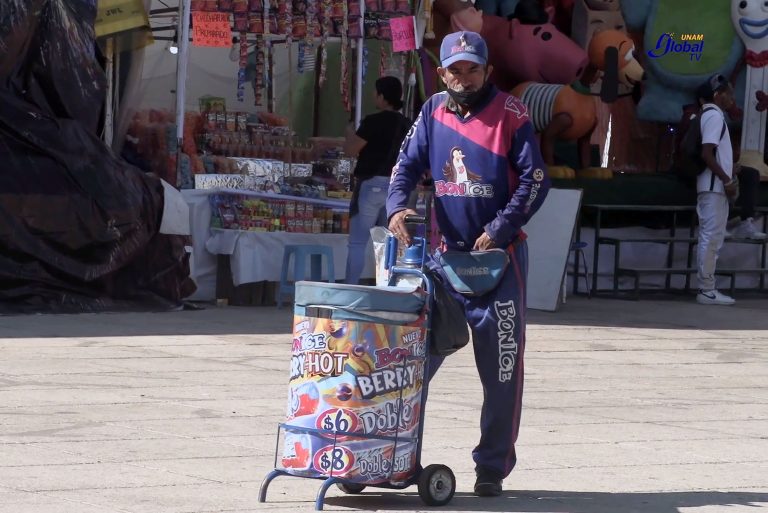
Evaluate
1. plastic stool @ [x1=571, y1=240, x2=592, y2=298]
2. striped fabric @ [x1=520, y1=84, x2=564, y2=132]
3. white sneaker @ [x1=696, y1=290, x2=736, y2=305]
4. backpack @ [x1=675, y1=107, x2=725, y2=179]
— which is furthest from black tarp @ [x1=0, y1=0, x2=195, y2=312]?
white sneaker @ [x1=696, y1=290, x2=736, y2=305]

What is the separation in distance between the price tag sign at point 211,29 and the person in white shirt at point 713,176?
451 centimetres

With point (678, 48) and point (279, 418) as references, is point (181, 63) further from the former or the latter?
point (678, 48)

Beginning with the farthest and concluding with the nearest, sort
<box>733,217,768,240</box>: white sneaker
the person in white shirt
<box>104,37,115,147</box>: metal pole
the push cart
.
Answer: <box>733,217,768,240</box>: white sneaker → the person in white shirt → <box>104,37,115,147</box>: metal pole → the push cart

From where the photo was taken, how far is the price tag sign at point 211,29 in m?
12.2

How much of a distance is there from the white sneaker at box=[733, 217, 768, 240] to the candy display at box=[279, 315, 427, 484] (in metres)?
10.3

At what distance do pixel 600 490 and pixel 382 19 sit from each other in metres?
8.22

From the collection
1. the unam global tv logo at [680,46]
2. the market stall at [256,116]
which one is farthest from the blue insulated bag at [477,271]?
the unam global tv logo at [680,46]

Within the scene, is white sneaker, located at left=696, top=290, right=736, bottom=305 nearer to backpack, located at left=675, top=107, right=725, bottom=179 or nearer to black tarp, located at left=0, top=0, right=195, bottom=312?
backpack, located at left=675, top=107, right=725, bottom=179

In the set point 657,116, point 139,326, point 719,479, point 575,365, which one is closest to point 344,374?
point 719,479

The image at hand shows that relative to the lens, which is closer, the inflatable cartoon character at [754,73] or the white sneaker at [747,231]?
the white sneaker at [747,231]

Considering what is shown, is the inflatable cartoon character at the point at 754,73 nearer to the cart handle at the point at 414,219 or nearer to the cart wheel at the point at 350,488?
the cart handle at the point at 414,219

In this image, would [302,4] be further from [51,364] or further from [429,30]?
[51,364]

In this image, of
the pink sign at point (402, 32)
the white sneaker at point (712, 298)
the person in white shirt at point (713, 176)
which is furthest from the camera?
the white sneaker at point (712, 298)

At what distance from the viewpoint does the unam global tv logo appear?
16.0m
